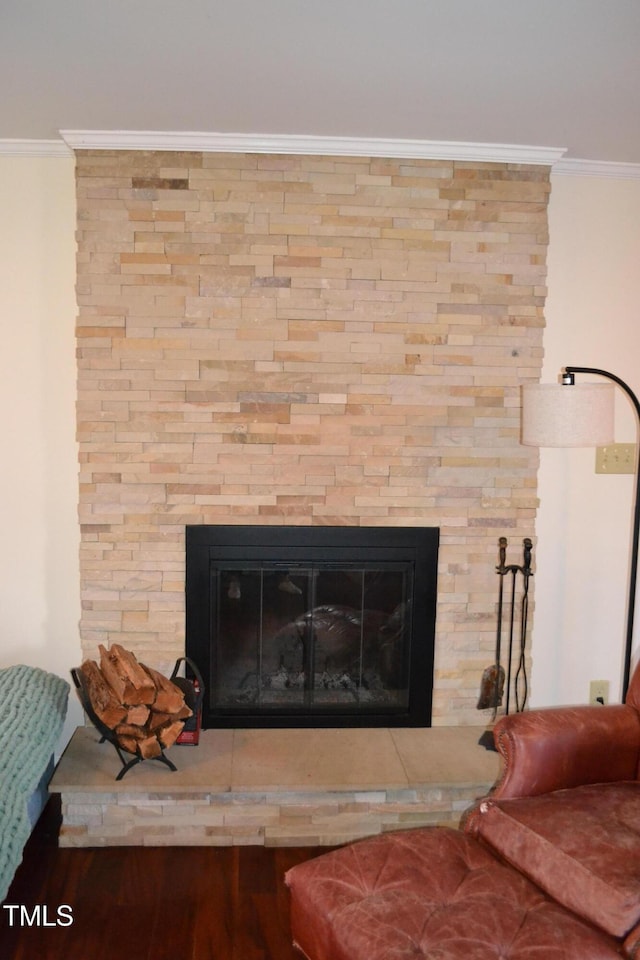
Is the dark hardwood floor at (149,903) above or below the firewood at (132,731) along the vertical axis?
below

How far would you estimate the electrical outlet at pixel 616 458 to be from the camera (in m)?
3.05

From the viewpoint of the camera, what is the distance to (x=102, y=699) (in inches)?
101

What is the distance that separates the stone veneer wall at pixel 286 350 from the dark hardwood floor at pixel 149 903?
73 centimetres

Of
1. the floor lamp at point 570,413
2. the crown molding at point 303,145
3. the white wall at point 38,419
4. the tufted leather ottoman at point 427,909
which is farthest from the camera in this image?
the white wall at point 38,419

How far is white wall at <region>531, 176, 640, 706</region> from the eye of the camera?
9.76 feet

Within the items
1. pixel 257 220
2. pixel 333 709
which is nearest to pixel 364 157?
pixel 257 220

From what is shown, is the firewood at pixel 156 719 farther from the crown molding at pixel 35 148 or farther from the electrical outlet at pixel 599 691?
the crown molding at pixel 35 148

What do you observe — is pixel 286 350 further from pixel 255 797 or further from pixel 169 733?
pixel 255 797

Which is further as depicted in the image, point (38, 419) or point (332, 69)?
point (38, 419)

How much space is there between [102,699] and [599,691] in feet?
6.12

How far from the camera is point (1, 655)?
9.78 feet

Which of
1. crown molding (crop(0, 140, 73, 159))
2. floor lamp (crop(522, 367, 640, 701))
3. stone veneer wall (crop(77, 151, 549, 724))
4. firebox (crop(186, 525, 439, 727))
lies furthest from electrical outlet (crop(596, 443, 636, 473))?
crown molding (crop(0, 140, 73, 159))

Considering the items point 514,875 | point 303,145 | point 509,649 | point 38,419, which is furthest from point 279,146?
point 514,875

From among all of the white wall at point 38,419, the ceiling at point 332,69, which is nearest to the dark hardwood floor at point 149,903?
the white wall at point 38,419
